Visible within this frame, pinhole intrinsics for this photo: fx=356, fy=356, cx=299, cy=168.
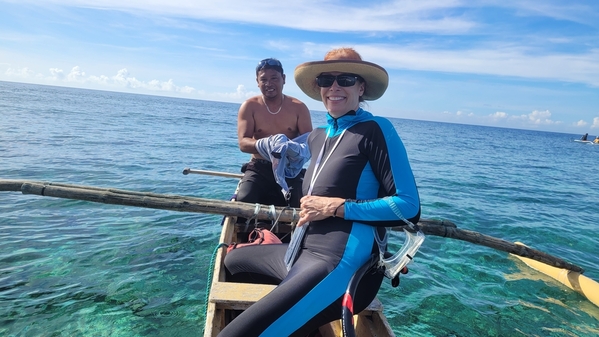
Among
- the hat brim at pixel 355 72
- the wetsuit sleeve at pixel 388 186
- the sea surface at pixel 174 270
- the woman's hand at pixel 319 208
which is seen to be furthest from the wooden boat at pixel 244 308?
the hat brim at pixel 355 72

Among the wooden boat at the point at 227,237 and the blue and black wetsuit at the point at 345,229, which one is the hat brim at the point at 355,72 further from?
the wooden boat at the point at 227,237

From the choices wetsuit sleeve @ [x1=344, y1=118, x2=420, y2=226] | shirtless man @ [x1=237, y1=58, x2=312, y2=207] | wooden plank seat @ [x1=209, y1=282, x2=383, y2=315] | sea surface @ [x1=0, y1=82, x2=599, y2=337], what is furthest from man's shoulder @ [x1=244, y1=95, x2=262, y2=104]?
wetsuit sleeve @ [x1=344, y1=118, x2=420, y2=226]

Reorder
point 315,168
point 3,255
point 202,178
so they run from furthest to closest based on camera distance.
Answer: point 202,178 < point 3,255 < point 315,168

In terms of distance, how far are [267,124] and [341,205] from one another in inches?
165

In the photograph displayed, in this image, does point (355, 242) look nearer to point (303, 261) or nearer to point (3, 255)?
point (303, 261)

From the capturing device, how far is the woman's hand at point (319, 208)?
2.66 metres

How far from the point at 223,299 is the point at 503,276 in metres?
6.78

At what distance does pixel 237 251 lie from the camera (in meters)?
3.92

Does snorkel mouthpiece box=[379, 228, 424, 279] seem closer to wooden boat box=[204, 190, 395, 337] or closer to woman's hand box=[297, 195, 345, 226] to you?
woman's hand box=[297, 195, 345, 226]

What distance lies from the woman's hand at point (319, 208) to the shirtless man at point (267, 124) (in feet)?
10.8

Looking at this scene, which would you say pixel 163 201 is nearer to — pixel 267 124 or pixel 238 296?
pixel 238 296

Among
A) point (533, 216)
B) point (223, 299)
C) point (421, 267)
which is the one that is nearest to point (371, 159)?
point (223, 299)

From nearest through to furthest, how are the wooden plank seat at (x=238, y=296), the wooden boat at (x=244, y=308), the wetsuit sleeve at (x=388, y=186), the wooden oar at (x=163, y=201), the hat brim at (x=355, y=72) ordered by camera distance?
the wetsuit sleeve at (x=388, y=186) < the hat brim at (x=355, y=72) < the wooden boat at (x=244, y=308) < the wooden plank seat at (x=238, y=296) < the wooden oar at (x=163, y=201)

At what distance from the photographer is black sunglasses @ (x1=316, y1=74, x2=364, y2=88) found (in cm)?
293
